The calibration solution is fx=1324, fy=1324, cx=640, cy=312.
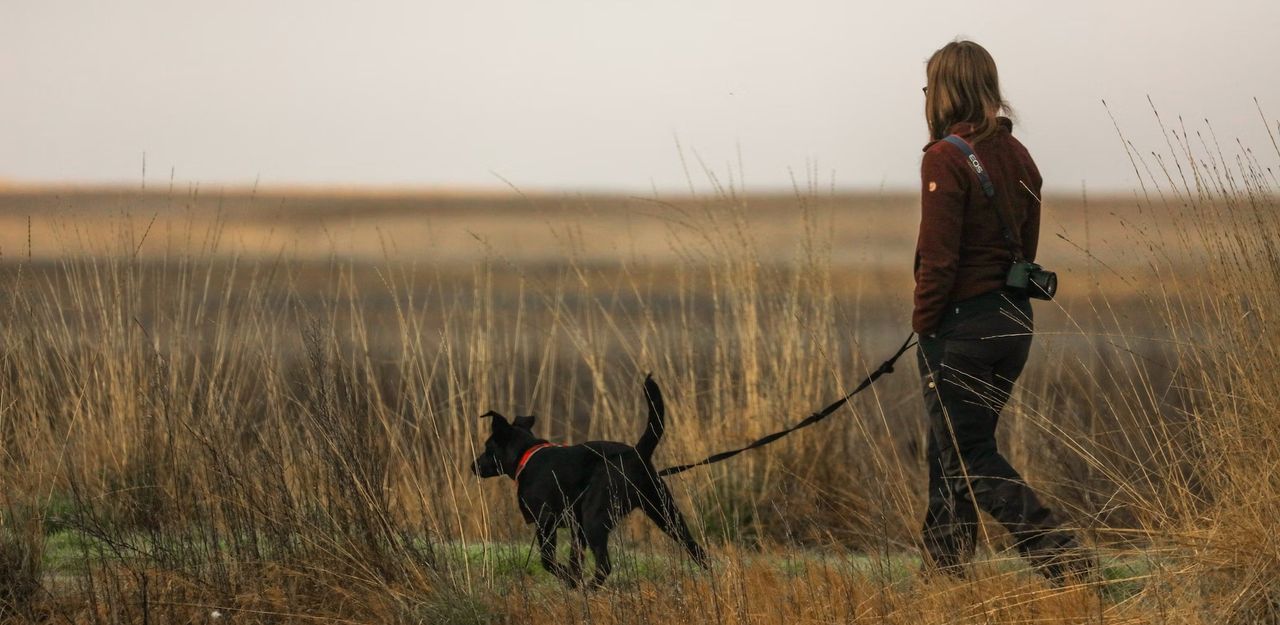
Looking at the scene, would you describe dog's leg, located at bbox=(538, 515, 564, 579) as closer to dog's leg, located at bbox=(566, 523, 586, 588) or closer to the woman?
dog's leg, located at bbox=(566, 523, 586, 588)

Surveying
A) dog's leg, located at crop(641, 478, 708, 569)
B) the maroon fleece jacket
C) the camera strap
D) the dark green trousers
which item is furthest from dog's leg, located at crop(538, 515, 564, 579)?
the camera strap

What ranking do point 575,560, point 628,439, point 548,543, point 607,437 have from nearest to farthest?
point 575,560, point 548,543, point 628,439, point 607,437

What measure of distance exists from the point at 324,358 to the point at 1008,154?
2.22 meters

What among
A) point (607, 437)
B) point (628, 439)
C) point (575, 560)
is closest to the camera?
point (575, 560)

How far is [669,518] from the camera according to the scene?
4.00 metres

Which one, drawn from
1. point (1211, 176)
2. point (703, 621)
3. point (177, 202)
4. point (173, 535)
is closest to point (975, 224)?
point (1211, 176)

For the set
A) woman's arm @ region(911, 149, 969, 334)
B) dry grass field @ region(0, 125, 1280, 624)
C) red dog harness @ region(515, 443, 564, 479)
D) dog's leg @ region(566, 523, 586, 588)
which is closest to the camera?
dry grass field @ region(0, 125, 1280, 624)

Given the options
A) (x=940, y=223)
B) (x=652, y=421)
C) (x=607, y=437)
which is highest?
(x=940, y=223)

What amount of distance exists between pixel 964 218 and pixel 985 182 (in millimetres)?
127

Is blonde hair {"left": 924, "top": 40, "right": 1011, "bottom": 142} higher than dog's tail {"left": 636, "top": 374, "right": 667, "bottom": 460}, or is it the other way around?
blonde hair {"left": 924, "top": 40, "right": 1011, "bottom": 142}

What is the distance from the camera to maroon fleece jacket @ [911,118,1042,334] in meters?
3.92

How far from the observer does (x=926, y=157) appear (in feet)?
13.1

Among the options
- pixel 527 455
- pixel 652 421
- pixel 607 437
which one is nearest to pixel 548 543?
pixel 527 455

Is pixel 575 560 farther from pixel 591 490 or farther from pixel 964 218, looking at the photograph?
pixel 964 218
